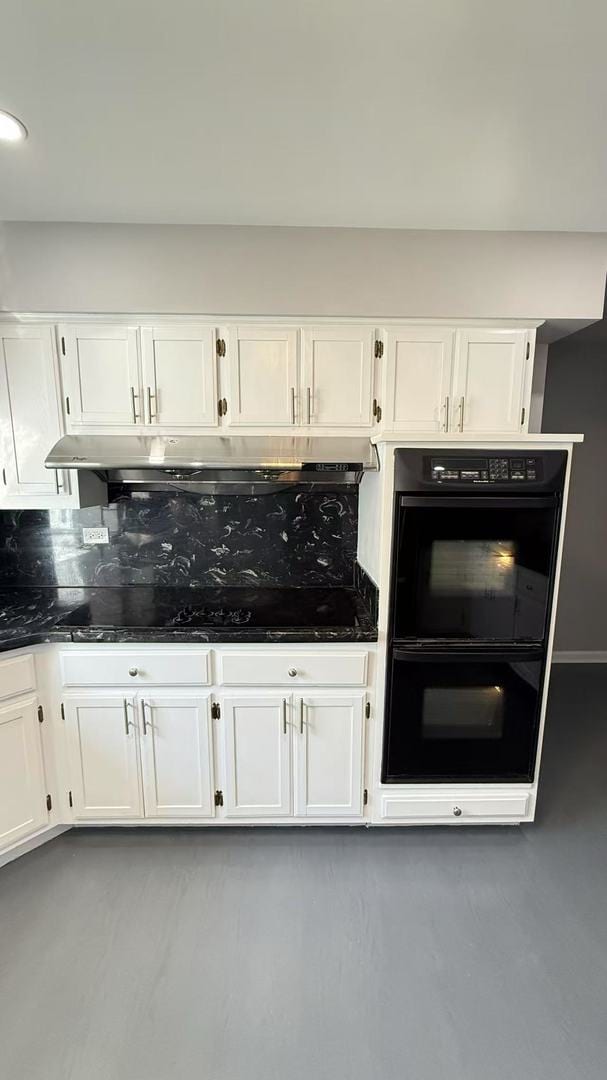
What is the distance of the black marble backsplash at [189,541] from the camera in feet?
8.29

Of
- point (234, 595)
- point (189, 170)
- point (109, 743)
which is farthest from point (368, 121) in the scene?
point (109, 743)

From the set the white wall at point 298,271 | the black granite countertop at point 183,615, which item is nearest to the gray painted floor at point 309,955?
the black granite countertop at point 183,615

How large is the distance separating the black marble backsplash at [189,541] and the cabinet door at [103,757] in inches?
31.8

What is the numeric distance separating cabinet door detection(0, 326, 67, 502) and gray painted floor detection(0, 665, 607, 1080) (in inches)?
65.8

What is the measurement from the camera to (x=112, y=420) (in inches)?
84.0

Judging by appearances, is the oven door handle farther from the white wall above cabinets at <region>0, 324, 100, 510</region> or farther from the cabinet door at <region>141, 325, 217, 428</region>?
the white wall above cabinets at <region>0, 324, 100, 510</region>

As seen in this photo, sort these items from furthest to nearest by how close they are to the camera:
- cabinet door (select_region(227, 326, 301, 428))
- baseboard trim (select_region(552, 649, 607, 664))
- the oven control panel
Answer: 1. baseboard trim (select_region(552, 649, 607, 664))
2. cabinet door (select_region(227, 326, 301, 428))
3. the oven control panel

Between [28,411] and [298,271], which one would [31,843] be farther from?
[298,271]

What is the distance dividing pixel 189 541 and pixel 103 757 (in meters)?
1.14

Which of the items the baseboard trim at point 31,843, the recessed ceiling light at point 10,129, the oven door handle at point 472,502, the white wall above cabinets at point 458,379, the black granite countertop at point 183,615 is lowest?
the baseboard trim at point 31,843

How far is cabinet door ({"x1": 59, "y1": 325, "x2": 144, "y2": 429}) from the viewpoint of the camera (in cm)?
210

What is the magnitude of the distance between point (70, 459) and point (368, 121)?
1.66 meters

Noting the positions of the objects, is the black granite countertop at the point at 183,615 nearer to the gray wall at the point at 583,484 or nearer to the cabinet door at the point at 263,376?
the cabinet door at the point at 263,376

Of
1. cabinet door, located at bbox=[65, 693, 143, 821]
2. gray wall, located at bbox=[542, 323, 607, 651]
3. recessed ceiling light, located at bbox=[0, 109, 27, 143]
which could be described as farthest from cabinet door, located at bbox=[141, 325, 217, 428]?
gray wall, located at bbox=[542, 323, 607, 651]
